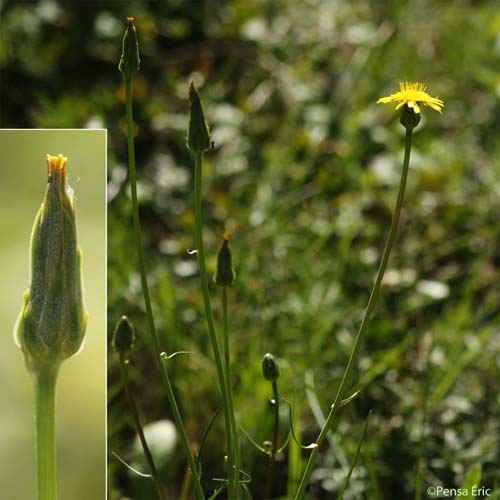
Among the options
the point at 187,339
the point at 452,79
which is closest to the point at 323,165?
the point at 452,79

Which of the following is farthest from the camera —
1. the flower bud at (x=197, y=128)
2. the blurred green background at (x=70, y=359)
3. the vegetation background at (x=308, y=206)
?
the vegetation background at (x=308, y=206)

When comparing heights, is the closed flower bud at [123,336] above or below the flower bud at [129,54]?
below

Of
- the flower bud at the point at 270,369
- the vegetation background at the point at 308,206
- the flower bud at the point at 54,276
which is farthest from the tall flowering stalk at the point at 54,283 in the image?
the vegetation background at the point at 308,206

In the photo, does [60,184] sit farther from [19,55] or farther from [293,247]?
[19,55]

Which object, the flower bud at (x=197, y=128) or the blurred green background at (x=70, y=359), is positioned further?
the blurred green background at (x=70, y=359)

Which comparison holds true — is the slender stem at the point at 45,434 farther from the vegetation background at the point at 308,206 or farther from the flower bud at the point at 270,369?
the vegetation background at the point at 308,206

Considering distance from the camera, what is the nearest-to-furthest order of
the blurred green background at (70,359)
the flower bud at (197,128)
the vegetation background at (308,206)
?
1. the flower bud at (197,128)
2. the blurred green background at (70,359)
3. the vegetation background at (308,206)

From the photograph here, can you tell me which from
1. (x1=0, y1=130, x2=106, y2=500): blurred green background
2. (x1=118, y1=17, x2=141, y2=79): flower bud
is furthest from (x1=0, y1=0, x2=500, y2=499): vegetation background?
(x1=118, y1=17, x2=141, y2=79): flower bud

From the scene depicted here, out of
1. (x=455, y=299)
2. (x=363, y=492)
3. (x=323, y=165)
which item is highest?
(x=323, y=165)
